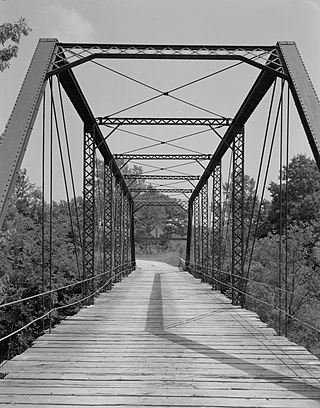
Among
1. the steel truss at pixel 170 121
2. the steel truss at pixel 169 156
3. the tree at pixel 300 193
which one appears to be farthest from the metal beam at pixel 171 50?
the tree at pixel 300 193

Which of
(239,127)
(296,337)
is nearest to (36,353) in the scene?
(239,127)

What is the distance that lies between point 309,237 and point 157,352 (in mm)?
33634

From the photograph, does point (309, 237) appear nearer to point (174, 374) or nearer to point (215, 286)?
point (215, 286)

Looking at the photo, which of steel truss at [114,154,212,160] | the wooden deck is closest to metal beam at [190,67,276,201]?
steel truss at [114,154,212,160]

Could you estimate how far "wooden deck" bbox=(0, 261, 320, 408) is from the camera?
548 cm

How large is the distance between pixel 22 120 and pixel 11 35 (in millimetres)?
4195

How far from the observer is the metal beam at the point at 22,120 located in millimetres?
7250

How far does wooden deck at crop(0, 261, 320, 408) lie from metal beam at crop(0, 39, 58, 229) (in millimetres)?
2013

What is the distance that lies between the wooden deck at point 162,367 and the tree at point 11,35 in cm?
552

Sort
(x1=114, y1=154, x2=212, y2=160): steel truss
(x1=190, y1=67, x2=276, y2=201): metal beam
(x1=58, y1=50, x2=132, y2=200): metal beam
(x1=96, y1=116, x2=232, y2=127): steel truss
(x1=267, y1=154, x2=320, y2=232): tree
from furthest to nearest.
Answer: (x1=267, y1=154, x2=320, y2=232): tree < (x1=114, y1=154, x2=212, y2=160): steel truss < (x1=96, y1=116, x2=232, y2=127): steel truss < (x1=190, y1=67, x2=276, y2=201): metal beam < (x1=58, y1=50, x2=132, y2=200): metal beam

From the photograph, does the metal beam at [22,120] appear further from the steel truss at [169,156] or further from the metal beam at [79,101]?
the steel truss at [169,156]

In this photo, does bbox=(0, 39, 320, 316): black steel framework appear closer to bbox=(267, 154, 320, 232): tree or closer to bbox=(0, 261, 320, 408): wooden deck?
bbox=(0, 261, 320, 408): wooden deck

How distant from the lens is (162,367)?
22.8ft

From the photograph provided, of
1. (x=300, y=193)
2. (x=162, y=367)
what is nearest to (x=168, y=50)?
(x=162, y=367)
